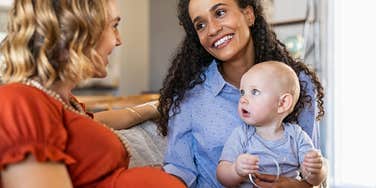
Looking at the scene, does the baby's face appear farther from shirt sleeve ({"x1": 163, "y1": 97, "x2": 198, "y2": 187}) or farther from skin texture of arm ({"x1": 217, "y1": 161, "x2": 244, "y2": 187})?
shirt sleeve ({"x1": 163, "y1": 97, "x2": 198, "y2": 187})

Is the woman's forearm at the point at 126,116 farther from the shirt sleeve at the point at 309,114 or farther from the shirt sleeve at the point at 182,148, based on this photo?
the shirt sleeve at the point at 309,114

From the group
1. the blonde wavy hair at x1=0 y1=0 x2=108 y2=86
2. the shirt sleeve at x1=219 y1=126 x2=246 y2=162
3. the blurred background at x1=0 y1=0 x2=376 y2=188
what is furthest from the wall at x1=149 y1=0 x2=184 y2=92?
the blonde wavy hair at x1=0 y1=0 x2=108 y2=86

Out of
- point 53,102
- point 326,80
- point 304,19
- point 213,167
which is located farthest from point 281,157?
point 304,19

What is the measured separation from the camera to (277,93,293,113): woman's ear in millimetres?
1495

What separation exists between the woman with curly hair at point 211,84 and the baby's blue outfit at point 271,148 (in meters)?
0.11

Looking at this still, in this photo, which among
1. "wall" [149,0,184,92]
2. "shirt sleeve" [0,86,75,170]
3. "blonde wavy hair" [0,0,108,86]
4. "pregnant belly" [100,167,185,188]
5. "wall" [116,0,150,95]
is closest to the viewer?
"shirt sleeve" [0,86,75,170]

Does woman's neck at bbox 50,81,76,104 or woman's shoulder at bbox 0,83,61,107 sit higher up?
woman's shoulder at bbox 0,83,61,107

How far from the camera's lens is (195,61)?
1.81 meters

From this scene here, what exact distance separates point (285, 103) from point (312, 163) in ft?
0.62

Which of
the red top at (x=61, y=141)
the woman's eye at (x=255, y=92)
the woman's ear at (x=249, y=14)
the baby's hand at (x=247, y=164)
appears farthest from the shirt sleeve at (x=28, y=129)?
the woman's ear at (x=249, y=14)
